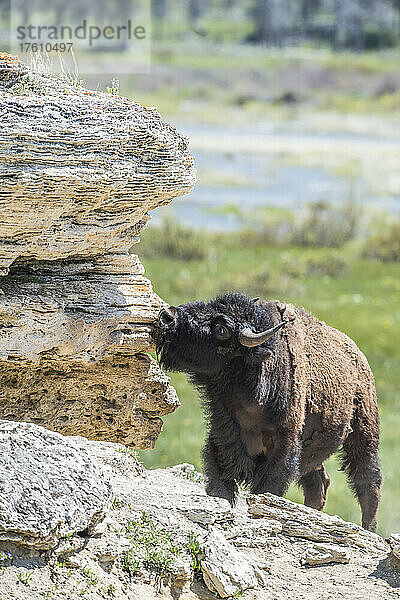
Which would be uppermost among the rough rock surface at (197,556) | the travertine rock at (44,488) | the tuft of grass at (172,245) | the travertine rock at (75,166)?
the travertine rock at (75,166)

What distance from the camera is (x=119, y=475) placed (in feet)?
27.2

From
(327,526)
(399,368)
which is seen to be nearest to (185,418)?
(399,368)

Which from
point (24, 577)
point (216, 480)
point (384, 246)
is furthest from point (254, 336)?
point (384, 246)

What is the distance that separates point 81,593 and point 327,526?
7.82 ft

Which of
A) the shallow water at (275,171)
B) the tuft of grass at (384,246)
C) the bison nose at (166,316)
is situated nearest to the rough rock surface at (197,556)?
the bison nose at (166,316)

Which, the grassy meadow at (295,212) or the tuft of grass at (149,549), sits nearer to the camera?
the tuft of grass at (149,549)

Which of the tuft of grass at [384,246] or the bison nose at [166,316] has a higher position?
the bison nose at [166,316]

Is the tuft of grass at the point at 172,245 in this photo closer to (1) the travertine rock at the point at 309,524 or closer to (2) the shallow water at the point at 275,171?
(2) the shallow water at the point at 275,171

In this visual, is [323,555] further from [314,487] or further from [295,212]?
[295,212]

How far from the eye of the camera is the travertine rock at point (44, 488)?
6.11 meters

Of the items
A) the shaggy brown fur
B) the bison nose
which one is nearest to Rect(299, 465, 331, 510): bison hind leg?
the shaggy brown fur

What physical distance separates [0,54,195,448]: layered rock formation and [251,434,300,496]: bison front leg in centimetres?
138

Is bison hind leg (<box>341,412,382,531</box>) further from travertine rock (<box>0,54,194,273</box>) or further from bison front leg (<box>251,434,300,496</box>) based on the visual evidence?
travertine rock (<box>0,54,194,273</box>)

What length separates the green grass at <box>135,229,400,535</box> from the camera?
14.2 m
